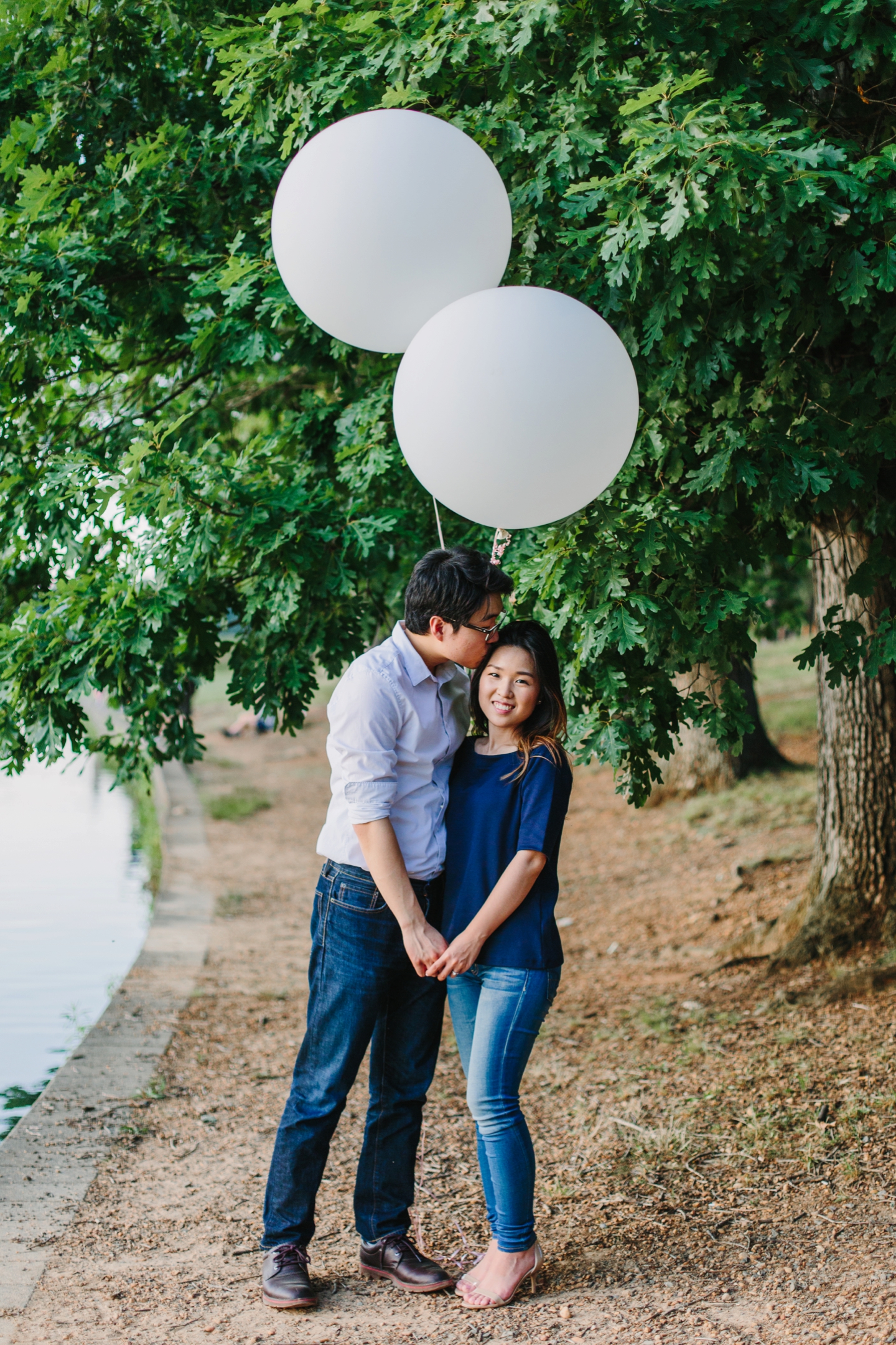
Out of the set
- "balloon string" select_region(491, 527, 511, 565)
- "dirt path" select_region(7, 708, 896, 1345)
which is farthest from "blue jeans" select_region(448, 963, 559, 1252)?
"balloon string" select_region(491, 527, 511, 565)

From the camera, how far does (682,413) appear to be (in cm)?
346

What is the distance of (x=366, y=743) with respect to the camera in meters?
2.77

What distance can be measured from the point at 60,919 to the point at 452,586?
5.90 metres

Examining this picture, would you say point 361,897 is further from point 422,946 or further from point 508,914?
point 508,914

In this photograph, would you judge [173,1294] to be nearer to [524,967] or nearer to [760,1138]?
[524,967]

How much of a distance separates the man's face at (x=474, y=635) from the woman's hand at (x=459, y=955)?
26.0 inches

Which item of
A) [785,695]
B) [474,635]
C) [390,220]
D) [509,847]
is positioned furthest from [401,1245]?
[785,695]

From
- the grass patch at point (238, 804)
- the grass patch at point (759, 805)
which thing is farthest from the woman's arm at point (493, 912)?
the grass patch at point (238, 804)

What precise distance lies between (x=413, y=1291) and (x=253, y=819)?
29.0 feet

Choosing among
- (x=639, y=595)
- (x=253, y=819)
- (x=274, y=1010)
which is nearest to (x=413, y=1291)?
(x=639, y=595)

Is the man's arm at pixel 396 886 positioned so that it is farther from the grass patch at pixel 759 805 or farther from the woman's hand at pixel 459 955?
the grass patch at pixel 759 805

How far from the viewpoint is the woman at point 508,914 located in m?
2.82

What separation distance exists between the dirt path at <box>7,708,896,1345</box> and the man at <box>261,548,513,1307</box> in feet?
0.88

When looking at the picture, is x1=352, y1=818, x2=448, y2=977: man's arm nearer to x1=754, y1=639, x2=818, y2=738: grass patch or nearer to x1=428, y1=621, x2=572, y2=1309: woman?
x1=428, y1=621, x2=572, y2=1309: woman
